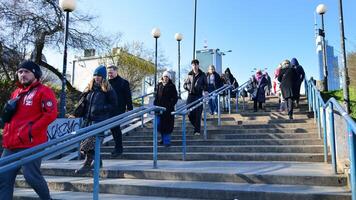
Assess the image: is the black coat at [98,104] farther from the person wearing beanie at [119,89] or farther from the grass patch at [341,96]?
the grass patch at [341,96]

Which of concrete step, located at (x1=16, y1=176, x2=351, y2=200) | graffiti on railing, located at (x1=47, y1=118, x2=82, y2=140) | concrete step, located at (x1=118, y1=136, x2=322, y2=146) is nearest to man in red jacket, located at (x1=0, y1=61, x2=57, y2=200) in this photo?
concrete step, located at (x1=16, y1=176, x2=351, y2=200)

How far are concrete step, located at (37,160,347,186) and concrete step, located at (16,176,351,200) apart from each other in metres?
0.11

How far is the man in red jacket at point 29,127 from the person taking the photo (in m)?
3.62

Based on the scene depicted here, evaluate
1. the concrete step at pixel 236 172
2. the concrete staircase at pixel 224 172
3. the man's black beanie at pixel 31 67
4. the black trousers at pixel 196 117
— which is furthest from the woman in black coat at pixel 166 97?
the man's black beanie at pixel 31 67

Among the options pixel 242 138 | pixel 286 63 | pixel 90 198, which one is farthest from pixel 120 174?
pixel 286 63

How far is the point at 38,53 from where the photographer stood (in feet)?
58.6

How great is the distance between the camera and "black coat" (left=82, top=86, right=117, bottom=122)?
5.39m

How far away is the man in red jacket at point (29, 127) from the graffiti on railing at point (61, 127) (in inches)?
201

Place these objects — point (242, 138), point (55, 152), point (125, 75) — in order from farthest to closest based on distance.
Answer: point (125, 75)
point (242, 138)
point (55, 152)

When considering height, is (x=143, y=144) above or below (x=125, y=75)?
below

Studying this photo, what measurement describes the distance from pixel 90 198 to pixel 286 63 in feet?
22.0

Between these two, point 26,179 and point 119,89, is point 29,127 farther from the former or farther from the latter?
point 119,89

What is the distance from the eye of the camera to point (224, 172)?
4859mm

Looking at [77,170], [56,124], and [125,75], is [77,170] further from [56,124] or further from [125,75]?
[125,75]
